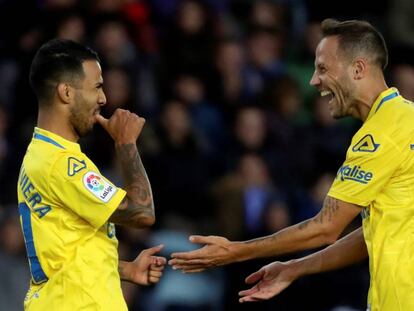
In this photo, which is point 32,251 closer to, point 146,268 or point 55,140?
point 55,140

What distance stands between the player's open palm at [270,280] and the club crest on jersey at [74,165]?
1.27 m

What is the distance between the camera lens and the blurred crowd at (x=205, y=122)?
10766 millimetres

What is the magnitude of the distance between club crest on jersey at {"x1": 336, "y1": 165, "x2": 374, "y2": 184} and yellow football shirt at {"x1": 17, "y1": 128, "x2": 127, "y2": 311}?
1225mm

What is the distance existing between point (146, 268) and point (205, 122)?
5073 millimetres

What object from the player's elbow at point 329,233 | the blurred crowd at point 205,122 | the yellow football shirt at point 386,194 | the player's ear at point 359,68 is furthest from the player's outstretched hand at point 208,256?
the blurred crowd at point 205,122

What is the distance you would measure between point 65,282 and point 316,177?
196 inches

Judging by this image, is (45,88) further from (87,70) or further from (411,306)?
(411,306)

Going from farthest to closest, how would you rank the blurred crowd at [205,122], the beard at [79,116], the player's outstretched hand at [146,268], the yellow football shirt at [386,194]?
the blurred crowd at [205,122] < the player's outstretched hand at [146,268] < the beard at [79,116] < the yellow football shirt at [386,194]

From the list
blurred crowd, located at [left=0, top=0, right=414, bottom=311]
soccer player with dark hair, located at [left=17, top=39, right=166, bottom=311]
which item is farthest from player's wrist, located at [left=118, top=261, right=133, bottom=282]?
blurred crowd, located at [left=0, top=0, right=414, bottom=311]

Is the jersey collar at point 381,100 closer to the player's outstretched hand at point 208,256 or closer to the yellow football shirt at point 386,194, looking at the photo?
the yellow football shirt at point 386,194

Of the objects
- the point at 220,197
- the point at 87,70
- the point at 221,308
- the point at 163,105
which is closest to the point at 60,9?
the point at 163,105

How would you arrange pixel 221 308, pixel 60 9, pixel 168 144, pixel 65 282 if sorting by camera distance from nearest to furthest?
pixel 65 282, pixel 221 308, pixel 168 144, pixel 60 9

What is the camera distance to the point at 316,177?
36.7 feet

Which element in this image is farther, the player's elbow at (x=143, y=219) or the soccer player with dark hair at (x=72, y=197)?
the player's elbow at (x=143, y=219)
